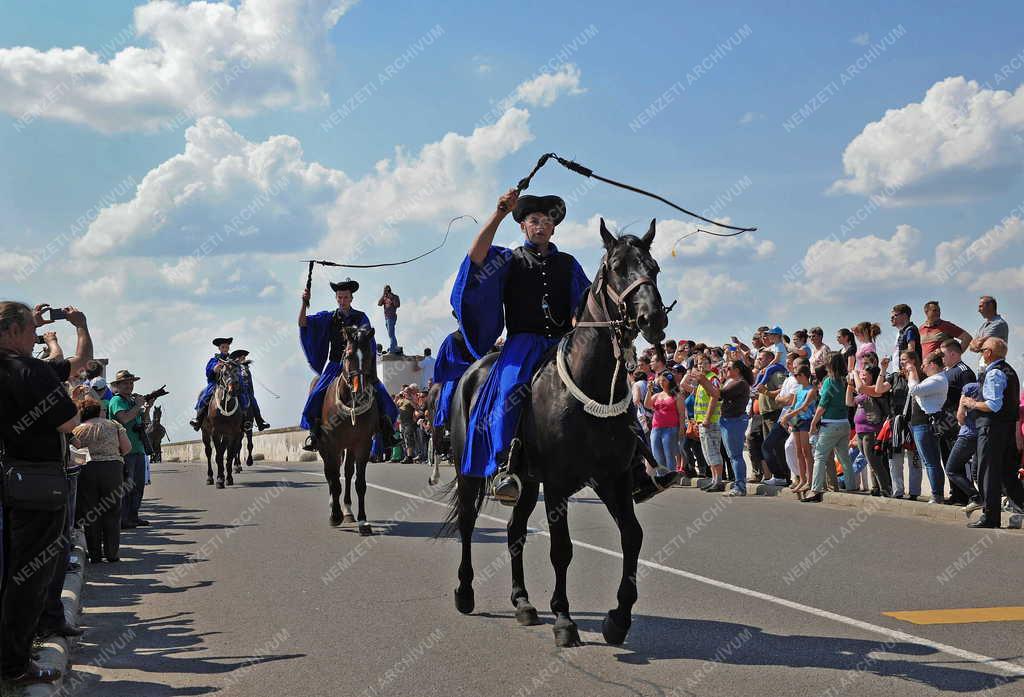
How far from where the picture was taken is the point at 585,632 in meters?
7.38

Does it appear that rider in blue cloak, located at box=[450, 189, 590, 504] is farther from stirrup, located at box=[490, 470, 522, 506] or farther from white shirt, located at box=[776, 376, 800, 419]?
white shirt, located at box=[776, 376, 800, 419]

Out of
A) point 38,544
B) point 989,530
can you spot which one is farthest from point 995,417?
point 38,544

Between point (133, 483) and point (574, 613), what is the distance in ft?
27.4

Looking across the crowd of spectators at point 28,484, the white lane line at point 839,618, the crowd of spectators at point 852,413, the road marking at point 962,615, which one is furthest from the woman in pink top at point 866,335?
the crowd of spectators at point 28,484

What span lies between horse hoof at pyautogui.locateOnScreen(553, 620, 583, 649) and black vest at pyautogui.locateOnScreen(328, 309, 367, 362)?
25.4 ft

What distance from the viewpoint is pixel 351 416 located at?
1409cm

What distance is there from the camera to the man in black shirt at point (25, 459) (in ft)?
19.5

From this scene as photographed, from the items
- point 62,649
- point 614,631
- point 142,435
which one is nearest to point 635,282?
point 614,631

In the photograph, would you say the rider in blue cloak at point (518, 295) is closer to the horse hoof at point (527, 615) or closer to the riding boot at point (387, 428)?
the horse hoof at point (527, 615)

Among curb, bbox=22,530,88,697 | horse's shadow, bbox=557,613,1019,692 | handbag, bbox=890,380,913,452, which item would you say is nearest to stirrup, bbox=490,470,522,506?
horse's shadow, bbox=557,613,1019,692

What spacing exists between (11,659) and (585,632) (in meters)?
3.46

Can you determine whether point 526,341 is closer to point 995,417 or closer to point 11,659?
point 11,659

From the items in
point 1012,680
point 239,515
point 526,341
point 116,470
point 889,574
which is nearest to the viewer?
point 1012,680

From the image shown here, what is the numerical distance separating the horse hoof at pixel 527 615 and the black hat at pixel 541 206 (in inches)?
105
